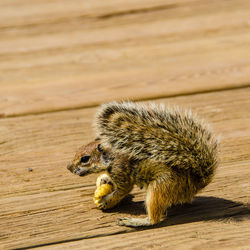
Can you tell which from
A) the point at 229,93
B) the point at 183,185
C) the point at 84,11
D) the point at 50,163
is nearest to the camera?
the point at 183,185

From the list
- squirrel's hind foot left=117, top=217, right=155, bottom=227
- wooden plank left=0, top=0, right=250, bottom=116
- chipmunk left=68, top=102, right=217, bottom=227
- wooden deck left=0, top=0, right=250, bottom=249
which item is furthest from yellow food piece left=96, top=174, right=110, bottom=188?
wooden plank left=0, top=0, right=250, bottom=116

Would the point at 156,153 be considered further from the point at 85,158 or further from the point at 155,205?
the point at 85,158

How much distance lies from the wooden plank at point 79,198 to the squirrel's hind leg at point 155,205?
1.4 inches

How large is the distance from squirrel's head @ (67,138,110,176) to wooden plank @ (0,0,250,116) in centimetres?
77

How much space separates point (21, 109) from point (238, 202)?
57.0 inches

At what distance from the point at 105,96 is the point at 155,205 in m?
1.30

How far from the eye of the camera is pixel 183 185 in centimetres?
195

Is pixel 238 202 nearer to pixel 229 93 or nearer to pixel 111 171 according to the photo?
pixel 111 171

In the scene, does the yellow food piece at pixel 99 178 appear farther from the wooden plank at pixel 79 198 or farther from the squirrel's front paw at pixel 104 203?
the squirrel's front paw at pixel 104 203

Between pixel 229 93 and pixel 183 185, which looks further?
pixel 229 93

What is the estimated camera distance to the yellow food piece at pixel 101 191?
6.78 ft

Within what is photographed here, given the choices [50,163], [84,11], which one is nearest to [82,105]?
[50,163]

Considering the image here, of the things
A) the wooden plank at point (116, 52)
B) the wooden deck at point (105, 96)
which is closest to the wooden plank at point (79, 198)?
the wooden deck at point (105, 96)

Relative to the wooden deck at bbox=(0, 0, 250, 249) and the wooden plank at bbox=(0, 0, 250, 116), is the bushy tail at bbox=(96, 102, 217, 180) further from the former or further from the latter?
the wooden plank at bbox=(0, 0, 250, 116)
